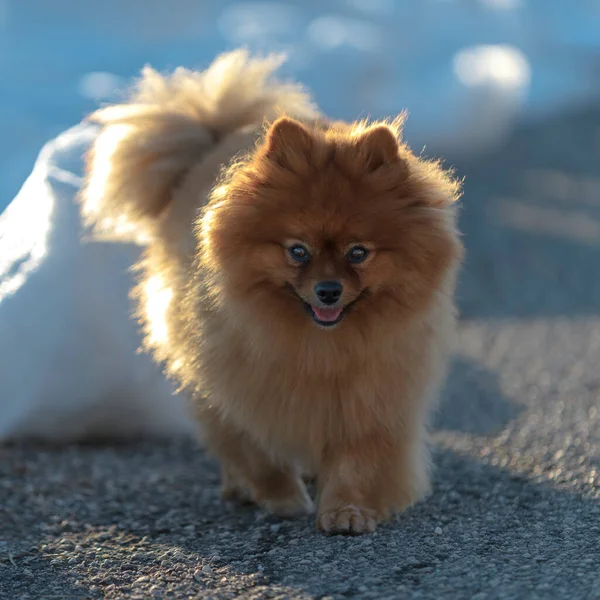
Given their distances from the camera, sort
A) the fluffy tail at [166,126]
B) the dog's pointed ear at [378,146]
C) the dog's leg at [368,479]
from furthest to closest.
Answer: the fluffy tail at [166,126] → the dog's leg at [368,479] → the dog's pointed ear at [378,146]

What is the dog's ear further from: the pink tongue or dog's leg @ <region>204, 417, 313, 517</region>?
dog's leg @ <region>204, 417, 313, 517</region>

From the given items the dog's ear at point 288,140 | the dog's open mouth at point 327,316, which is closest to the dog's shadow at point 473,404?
the dog's open mouth at point 327,316

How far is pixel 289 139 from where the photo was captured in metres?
3.85

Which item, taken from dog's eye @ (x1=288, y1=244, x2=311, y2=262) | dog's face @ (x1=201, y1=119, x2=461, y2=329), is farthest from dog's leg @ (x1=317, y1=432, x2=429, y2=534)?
dog's eye @ (x1=288, y1=244, x2=311, y2=262)

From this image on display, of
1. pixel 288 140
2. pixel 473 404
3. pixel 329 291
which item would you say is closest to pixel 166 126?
pixel 288 140

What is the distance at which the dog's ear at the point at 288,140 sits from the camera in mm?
3838

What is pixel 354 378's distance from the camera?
13.1ft

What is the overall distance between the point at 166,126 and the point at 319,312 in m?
1.91

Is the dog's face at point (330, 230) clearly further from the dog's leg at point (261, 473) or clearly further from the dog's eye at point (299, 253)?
the dog's leg at point (261, 473)

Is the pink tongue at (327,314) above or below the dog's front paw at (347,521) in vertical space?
above

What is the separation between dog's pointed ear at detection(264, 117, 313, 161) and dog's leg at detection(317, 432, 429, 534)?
124cm

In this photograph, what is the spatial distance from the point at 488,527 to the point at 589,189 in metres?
8.98

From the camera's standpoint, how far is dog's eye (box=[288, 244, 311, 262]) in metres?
3.71

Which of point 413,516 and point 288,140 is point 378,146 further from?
point 413,516
